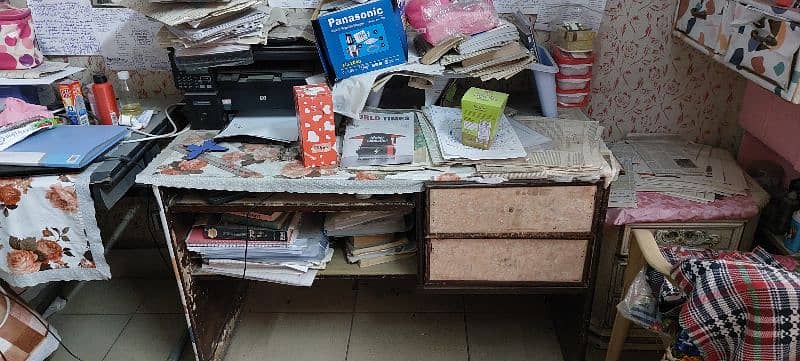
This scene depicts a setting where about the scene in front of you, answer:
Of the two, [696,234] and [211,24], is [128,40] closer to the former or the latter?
[211,24]

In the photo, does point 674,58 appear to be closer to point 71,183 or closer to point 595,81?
point 595,81

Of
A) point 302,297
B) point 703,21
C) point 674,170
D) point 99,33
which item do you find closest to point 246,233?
point 302,297

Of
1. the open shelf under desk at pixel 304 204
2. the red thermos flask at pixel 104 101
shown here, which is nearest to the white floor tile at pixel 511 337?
the open shelf under desk at pixel 304 204

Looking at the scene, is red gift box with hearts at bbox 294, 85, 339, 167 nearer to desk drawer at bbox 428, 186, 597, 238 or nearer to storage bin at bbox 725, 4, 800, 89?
desk drawer at bbox 428, 186, 597, 238

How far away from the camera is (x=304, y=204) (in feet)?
4.75

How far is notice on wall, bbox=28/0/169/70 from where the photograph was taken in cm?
187

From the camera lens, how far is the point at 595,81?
1955 mm

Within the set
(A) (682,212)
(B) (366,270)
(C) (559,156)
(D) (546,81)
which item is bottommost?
(B) (366,270)

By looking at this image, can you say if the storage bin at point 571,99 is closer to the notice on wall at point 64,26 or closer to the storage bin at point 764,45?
the storage bin at point 764,45

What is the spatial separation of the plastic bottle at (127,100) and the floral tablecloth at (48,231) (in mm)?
401

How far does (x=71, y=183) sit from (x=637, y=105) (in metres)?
1.74

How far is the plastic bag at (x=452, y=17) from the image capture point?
160 cm

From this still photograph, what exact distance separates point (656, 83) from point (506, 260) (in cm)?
91

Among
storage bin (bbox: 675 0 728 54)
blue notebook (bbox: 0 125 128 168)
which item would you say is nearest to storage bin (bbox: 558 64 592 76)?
storage bin (bbox: 675 0 728 54)
